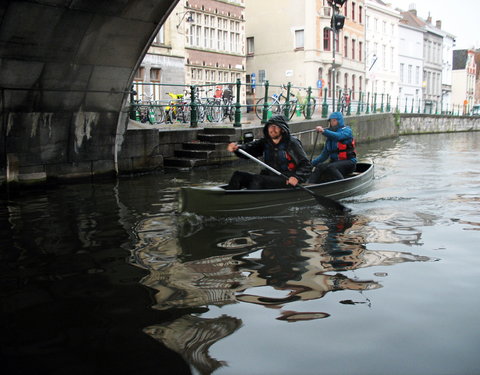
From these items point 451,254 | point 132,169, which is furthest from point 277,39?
point 451,254

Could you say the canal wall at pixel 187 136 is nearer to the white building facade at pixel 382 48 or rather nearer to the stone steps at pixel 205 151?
the stone steps at pixel 205 151

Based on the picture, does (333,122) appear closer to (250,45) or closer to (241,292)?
(241,292)

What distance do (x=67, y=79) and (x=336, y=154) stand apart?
5298mm

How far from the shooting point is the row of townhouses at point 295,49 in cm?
3319

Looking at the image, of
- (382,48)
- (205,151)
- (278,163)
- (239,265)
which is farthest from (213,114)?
(382,48)

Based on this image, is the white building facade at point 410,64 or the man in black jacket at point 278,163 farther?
the white building facade at point 410,64

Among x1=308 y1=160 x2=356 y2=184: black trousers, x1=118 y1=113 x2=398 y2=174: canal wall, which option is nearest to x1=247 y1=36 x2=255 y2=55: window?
x1=118 y1=113 x2=398 y2=174: canal wall

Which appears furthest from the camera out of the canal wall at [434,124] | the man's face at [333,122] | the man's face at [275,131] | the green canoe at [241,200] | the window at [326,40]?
the window at [326,40]

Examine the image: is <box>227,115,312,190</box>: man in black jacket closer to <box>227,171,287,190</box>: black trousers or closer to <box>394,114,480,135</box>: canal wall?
<box>227,171,287,190</box>: black trousers

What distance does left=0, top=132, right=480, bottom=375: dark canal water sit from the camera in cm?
349

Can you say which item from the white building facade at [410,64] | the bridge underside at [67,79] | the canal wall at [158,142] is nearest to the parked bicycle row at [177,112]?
the canal wall at [158,142]

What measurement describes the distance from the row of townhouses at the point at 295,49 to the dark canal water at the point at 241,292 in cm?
1602

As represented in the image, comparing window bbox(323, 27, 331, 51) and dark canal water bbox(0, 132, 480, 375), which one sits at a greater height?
window bbox(323, 27, 331, 51)

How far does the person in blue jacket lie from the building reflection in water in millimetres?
1727
